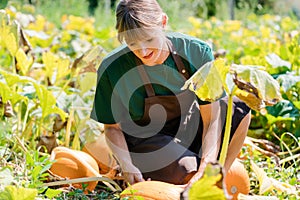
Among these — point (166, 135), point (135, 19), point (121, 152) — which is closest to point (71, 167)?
point (121, 152)

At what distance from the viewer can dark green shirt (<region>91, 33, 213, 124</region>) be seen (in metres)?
1.87

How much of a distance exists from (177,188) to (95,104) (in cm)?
50

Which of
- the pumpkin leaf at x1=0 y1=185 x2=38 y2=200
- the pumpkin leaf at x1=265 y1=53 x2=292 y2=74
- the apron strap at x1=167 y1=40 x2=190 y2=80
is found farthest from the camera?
the pumpkin leaf at x1=265 y1=53 x2=292 y2=74

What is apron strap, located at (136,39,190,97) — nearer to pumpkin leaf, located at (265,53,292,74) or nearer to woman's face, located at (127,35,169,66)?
woman's face, located at (127,35,169,66)

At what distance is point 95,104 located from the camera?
1934mm

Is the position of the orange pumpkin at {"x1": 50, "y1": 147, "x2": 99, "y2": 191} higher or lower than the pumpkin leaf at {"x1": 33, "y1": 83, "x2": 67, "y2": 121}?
lower

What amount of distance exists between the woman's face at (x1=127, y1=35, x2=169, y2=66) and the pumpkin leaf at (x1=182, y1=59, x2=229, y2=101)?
1.28 ft

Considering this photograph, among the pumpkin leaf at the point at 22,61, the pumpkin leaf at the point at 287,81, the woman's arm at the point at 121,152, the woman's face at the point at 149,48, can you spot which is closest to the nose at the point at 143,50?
the woman's face at the point at 149,48

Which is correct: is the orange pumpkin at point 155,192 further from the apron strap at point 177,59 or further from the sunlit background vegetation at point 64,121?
the apron strap at point 177,59

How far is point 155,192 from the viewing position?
1534mm

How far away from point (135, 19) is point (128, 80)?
313 millimetres

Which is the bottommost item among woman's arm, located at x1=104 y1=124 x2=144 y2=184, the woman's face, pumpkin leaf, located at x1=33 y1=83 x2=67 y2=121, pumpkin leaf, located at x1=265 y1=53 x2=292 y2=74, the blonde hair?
woman's arm, located at x1=104 y1=124 x2=144 y2=184

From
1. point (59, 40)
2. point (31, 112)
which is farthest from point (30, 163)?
point (59, 40)

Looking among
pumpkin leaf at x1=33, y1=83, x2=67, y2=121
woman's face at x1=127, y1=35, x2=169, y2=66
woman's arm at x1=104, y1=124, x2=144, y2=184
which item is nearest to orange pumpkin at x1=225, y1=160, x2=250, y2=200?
woman's arm at x1=104, y1=124, x2=144, y2=184
